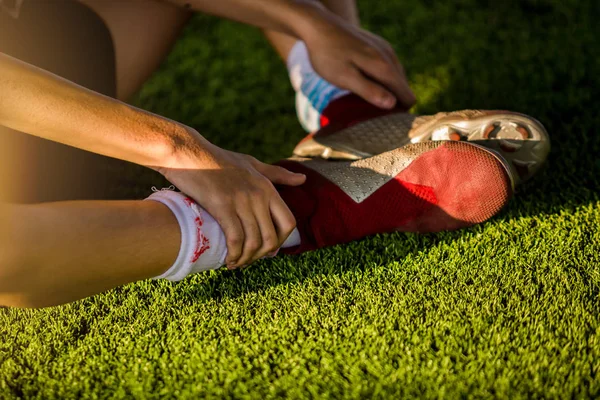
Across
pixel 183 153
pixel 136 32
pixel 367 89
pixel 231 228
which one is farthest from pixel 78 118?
pixel 367 89

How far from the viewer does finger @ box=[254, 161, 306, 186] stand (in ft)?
3.99

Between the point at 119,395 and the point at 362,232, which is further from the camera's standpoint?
the point at 362,232

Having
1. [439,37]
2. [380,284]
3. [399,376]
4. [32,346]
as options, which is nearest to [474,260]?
[380,284]

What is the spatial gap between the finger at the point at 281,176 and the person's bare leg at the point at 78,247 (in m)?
0.20

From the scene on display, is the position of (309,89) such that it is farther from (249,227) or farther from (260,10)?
(249,227)

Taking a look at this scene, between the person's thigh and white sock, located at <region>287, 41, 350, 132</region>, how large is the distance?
0.44 metres

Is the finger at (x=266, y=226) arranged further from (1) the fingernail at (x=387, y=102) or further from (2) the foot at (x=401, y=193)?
(1) the fingernail at (x=387, y=102)

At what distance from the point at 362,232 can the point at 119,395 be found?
0.53m

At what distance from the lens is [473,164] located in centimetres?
119

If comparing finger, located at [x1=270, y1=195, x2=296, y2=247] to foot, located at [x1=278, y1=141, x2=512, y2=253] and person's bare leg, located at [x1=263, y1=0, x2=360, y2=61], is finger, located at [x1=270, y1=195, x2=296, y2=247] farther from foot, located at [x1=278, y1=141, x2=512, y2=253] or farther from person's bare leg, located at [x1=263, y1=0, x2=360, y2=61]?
person's bare leg, located at [x1=263, y1=0, x2=360, y2=61]

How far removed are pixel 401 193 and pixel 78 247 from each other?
58cm

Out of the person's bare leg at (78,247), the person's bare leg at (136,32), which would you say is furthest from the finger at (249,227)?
the person's bare leg at (136,32)

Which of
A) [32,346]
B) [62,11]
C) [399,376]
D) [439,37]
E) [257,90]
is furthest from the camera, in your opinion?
[439,37]

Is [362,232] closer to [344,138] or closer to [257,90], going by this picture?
[344,138]
